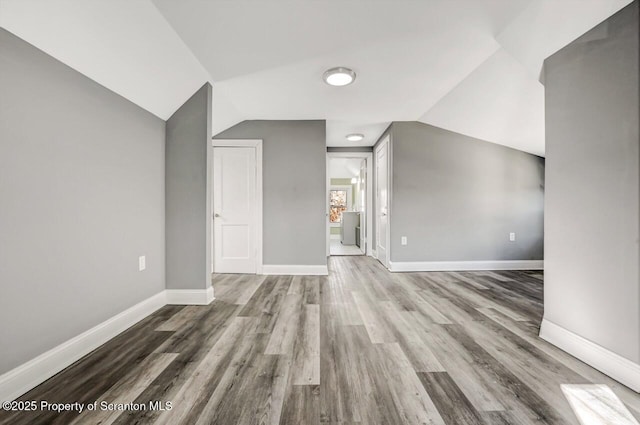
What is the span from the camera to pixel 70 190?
1.60 meters

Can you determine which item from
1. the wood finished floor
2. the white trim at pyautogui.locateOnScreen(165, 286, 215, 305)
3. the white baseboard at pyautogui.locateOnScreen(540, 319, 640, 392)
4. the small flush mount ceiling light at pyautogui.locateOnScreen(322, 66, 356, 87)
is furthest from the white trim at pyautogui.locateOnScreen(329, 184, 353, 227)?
the white baseboard at pyautogui.locateOnScreen(540, 319, 640, 392)

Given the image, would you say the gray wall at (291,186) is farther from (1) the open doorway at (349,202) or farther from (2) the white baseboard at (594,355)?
(2) the white baseboard at (594,355)

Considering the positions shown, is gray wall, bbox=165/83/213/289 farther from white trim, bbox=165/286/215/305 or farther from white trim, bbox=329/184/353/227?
white trim, bbox=329/184/353/227

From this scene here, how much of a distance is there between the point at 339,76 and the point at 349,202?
7.77 m

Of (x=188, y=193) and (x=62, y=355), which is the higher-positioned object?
(x=188, y=193)

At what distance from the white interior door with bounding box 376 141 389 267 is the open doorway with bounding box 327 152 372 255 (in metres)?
0.49

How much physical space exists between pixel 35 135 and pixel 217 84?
1642 mm

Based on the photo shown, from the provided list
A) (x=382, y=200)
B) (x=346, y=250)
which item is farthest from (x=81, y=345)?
(x=346, y=250)

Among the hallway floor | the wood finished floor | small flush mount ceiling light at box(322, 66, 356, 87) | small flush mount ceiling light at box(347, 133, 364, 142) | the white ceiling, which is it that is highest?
the white ceiling

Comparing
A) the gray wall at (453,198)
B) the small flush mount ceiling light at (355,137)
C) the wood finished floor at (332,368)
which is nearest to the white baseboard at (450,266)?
the gray wall at (453,198)

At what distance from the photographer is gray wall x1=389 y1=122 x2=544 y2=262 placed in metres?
3.96

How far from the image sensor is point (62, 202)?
Result: 1547 millimetres

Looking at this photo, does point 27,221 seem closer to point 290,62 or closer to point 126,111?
point 126,111

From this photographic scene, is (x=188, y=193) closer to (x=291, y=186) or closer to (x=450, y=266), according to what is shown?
(x=291, y=186)
